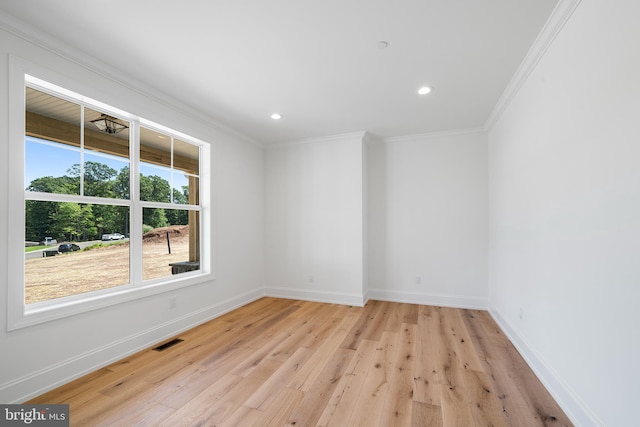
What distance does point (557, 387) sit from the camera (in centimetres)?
193

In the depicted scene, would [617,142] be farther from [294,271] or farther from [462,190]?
[294,271]

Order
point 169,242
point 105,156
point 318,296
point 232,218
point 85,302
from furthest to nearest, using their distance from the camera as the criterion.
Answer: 1. point 318,296
2. point 232,218
3. point 169,242
4. point 105,156
5. point 85,302

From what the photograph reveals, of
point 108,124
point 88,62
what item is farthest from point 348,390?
point 88,62

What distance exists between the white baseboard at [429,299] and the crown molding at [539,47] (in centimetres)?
262

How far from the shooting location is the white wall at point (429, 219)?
411 centimetres

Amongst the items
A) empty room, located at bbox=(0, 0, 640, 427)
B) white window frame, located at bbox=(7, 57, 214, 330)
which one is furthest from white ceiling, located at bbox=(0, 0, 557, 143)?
white window frame, located at bbox=(7, 57, 214, 330)

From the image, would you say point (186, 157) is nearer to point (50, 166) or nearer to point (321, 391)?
point (50, 166)

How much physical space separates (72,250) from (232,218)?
1934 millimetres

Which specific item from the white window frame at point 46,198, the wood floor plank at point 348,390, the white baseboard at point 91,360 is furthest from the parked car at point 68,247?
the wood floor plank at point 348,390

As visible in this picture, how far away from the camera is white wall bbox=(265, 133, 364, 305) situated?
14.2 ft

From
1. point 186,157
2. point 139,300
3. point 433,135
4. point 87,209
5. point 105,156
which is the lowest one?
point 139,300

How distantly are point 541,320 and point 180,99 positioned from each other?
4.09 m

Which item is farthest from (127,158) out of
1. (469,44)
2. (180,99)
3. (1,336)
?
(469,44)

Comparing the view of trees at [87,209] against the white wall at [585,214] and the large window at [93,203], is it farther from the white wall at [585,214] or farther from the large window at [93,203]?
the white wall at [585,214]
